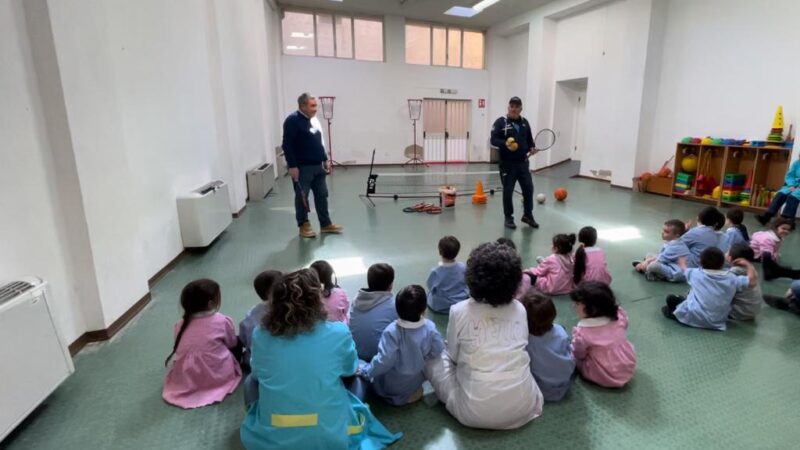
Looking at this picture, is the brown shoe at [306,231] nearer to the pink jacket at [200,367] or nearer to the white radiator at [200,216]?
the white radiator at [200,216]

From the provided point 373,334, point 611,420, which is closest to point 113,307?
point 373,334

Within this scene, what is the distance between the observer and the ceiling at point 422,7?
11.1 m

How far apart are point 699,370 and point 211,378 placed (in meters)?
2.63

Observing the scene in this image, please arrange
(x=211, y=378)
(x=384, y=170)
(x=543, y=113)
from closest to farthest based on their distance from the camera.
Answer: (x=211, y=378), (x=543, y=113), (x=384, y=170)

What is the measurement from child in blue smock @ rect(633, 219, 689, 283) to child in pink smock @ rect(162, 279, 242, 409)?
339cm

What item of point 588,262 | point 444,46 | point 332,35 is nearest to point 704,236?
point 588,262

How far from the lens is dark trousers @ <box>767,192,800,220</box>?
17.2 feet

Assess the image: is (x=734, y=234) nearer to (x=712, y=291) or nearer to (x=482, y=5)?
(x=712, y=291)

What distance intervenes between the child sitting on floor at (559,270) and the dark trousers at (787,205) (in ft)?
13.1

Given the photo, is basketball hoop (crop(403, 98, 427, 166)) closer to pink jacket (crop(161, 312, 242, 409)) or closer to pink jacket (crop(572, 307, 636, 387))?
pink jacket (crop(572, 307, 636, 387))

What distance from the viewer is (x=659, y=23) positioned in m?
7.82

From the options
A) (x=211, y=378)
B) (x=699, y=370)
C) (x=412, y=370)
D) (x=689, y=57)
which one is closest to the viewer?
(x=412, y=370)

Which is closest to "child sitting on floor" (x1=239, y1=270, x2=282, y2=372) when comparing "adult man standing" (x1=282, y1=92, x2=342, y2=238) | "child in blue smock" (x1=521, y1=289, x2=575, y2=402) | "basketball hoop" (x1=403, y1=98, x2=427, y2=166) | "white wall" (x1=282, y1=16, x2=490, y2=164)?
"child in blue smock" (x1=521, y1=289, x2=575, y2=402)

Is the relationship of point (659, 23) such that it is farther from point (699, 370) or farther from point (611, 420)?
point (611, 420)
